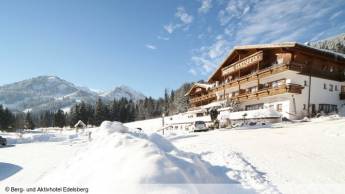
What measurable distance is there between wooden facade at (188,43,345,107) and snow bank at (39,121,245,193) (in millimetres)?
27913

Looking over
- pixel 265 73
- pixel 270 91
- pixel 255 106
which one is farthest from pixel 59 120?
pixel 270 91

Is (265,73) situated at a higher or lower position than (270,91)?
higher

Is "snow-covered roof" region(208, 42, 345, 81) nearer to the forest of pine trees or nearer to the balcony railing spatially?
the balcony railing

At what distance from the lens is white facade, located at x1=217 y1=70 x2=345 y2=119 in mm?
33094

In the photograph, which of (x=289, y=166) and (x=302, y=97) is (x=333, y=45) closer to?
(x=302, y=97)

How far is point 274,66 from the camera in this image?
35344 millimetres

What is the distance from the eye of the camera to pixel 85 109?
102m

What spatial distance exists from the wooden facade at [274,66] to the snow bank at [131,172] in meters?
27.9

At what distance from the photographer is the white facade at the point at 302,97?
3309 cm

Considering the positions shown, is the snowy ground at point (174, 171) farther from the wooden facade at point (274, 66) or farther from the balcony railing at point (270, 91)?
the wooden facade at point (274, 66)

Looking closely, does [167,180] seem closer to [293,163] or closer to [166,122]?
[293,163]

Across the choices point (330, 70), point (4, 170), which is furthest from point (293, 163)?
point (330, 70)

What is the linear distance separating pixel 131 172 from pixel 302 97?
31729 millimetres

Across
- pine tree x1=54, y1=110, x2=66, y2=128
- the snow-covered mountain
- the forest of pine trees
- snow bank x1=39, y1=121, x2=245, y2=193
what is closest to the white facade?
snow bank x1=39, y1=121, x2=245, y2=193
